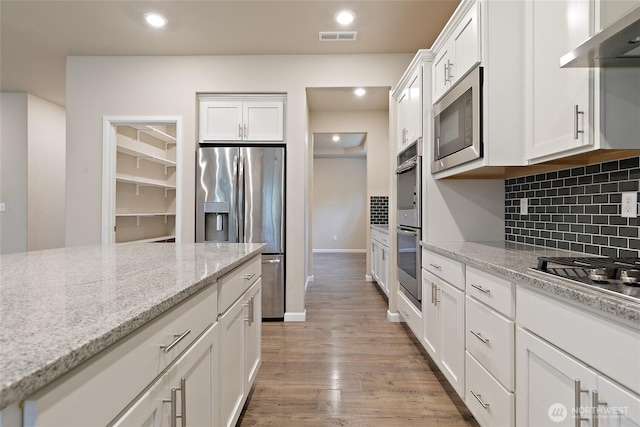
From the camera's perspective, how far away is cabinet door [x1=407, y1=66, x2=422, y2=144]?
252 cm

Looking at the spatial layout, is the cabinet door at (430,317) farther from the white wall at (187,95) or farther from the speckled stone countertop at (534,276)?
the white wall at (187,95)

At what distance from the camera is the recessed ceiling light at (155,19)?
2.70 metres

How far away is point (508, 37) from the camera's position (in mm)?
1698

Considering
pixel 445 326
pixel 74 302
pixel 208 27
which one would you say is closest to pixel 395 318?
pixel 445 326

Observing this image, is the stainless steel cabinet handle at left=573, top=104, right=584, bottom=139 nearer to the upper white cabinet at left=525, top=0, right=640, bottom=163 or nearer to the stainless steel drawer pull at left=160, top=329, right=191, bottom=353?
the upper white cabinet at left=525, top=0, right=640, bottom=163

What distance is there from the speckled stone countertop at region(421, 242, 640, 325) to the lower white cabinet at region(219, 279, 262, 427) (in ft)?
3.67

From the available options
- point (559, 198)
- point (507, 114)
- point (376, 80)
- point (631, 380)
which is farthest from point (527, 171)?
point (376, 80)

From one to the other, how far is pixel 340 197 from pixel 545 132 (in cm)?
741

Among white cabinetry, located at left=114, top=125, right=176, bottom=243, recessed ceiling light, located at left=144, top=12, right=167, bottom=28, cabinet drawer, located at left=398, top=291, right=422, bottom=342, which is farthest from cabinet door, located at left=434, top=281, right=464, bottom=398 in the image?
white cabinetry, located at left=114, top=125, right=176, bottom=243

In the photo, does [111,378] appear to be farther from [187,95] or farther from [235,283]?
[187,95]

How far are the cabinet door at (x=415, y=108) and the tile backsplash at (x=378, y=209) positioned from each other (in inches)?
95.1

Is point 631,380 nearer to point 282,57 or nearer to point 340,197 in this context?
point 282,57

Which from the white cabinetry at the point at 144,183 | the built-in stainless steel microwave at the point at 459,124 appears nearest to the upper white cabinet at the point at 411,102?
the built-in stainless steel microwave at the point at 459,124

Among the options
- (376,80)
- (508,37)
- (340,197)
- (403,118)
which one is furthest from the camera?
(340,197)
